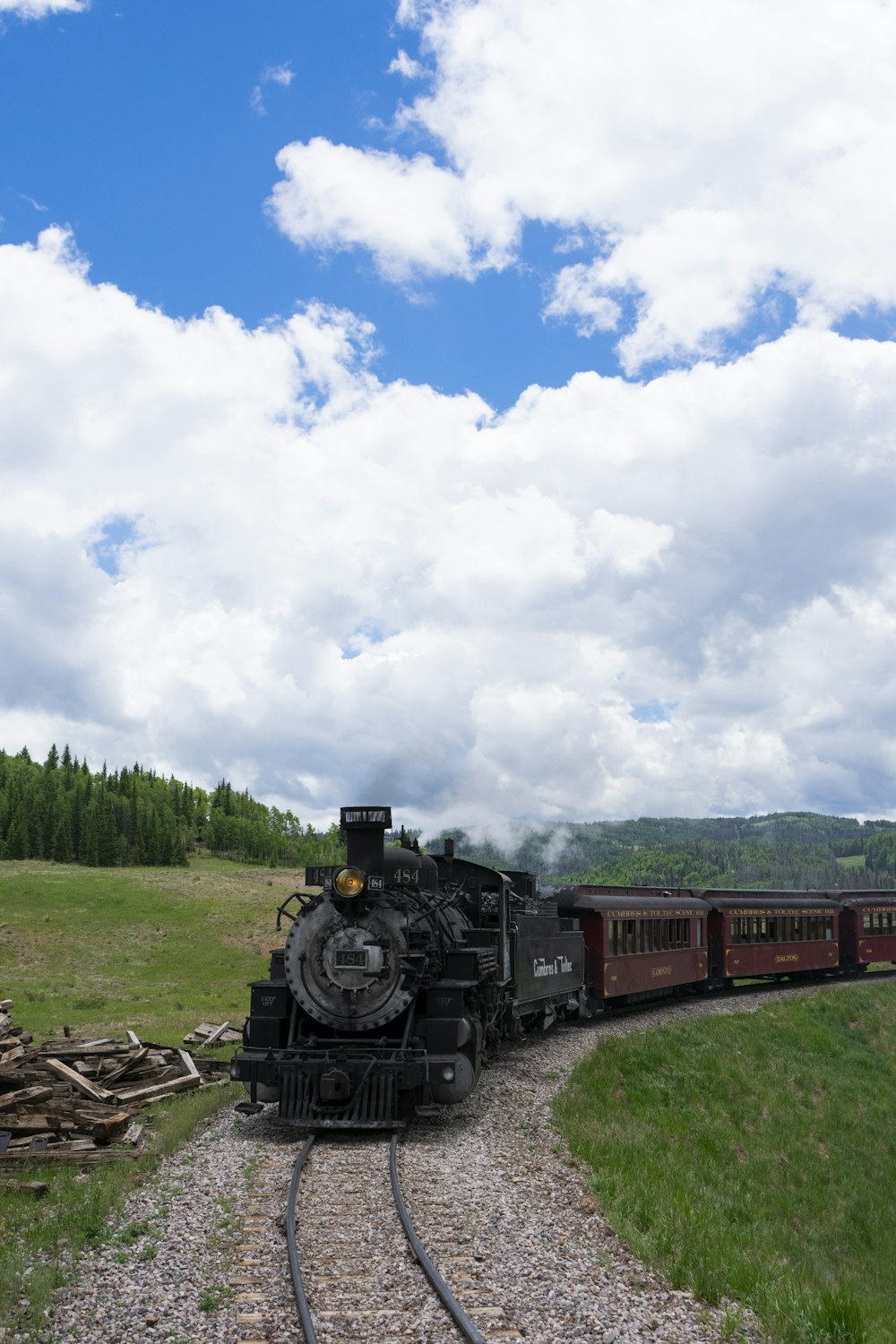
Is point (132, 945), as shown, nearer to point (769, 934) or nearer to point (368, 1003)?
point (769, 934)

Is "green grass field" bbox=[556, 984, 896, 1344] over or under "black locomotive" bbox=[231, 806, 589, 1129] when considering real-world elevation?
under

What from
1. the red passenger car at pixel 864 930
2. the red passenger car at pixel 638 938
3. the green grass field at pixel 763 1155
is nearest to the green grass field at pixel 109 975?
the green grass field at pixel 763 1155

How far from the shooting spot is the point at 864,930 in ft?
127

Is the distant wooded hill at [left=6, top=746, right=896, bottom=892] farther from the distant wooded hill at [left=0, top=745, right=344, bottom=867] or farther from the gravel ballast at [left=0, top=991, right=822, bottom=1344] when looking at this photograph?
the gravel ballast at [left=0, top=991, right=822, bottom=1344]

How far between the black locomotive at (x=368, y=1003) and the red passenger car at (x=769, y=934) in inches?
734

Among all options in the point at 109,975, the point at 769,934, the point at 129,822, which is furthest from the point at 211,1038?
the point at 129,822

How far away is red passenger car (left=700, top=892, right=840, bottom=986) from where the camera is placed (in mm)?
31703

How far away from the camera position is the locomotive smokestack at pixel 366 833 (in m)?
13.7

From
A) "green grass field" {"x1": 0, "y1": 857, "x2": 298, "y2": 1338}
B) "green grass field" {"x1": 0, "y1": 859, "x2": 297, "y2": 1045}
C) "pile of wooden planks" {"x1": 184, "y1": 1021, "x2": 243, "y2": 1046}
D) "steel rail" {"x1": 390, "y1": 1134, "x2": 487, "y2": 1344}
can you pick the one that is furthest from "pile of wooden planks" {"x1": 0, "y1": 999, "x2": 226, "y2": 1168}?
"green grass field" {"x1": 0, "y1": 859, "x2": 297, "y2": 1045}

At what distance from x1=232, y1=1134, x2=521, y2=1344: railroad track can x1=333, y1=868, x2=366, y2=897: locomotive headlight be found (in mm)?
3498

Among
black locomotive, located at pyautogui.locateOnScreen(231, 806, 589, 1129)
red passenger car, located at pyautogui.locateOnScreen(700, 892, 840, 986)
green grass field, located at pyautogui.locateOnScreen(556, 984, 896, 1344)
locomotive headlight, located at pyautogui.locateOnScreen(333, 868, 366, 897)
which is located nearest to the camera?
green grass field, located at pyautogui.locateOnScreen(556, 984, 896, 1344)

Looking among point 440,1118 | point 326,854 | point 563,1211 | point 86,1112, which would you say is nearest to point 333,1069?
point 440,1118

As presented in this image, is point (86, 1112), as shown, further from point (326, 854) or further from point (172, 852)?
point (326, 854)

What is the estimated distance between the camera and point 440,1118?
1374cm
